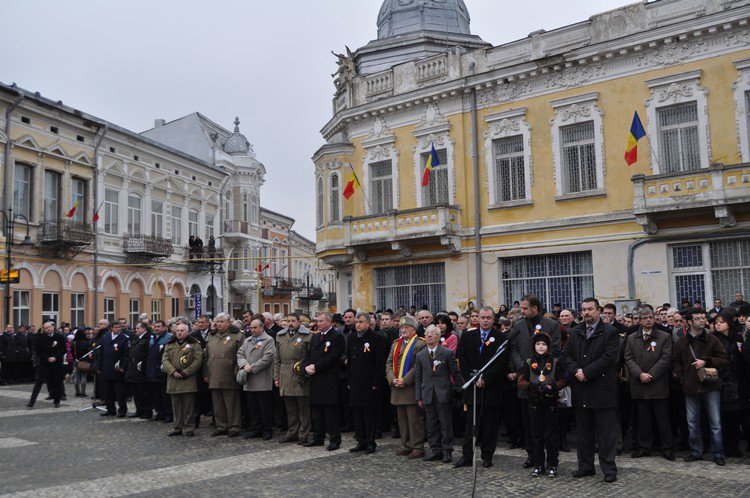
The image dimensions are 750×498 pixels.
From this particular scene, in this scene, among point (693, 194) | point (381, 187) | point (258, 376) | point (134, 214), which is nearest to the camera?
point (258, 376)

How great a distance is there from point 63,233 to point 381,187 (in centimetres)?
1390

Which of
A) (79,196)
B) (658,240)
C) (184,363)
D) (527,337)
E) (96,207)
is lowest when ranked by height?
(184,363)

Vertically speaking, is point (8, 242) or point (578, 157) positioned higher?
point (578, 157)

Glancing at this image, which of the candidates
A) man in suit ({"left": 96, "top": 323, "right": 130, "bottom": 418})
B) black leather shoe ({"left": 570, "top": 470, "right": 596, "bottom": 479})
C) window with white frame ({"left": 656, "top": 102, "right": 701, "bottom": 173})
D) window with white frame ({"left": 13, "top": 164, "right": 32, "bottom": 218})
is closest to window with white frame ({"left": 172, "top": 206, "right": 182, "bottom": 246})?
window with white frame ({"left": 13, "top": 164, "right": 32, "bottom": 218})

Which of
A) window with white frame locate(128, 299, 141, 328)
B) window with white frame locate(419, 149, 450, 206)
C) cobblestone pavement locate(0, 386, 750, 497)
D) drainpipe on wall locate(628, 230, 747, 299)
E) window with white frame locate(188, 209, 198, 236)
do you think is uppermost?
window with white frame locate(188, 209, 198, 236)

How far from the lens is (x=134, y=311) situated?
35.1 metres

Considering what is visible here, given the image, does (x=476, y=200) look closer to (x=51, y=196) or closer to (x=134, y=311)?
(x=51, y=196)

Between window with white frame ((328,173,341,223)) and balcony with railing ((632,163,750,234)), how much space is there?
10786 mm

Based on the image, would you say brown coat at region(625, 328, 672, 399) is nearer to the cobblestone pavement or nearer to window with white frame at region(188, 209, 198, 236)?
the cobblestone pavement

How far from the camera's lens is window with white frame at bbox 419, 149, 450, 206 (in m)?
23.0

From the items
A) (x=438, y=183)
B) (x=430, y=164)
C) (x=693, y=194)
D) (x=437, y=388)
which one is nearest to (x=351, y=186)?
Result: (x=438, y=183)

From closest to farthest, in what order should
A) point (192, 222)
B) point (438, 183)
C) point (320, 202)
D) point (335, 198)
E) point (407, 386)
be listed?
point (407, 386), point (438, 183), point (335, 198), point (320, 202), point (192, 222)

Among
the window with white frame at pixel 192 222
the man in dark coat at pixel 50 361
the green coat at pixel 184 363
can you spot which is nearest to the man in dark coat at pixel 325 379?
the green coat at pixel 184 363

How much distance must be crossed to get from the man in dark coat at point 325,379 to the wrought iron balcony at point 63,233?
69.4ft
